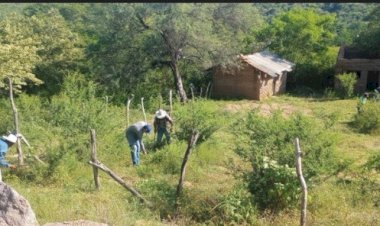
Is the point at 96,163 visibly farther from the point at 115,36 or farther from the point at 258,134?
the point at 115,36

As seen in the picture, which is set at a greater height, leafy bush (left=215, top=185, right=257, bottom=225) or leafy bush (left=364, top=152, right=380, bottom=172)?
leafy bush (left=364, top=152, right=380, bottom=172)

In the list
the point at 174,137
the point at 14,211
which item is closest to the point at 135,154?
the point at 174,137

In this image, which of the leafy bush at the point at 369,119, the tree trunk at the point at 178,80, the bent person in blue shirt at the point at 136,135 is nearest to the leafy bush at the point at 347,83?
the leafy bush at the point at 369,119

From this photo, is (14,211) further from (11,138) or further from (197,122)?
(197,122)

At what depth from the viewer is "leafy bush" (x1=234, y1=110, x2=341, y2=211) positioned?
691 cm

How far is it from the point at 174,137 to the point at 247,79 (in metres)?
10.8

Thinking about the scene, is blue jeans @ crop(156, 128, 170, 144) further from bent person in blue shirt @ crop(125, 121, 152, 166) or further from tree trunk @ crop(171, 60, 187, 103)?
tree trunk @ crop(171, 60, 187, 103)

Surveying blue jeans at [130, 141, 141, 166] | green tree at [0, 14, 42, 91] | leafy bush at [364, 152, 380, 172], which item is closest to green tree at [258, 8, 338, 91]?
green tree at [0, 14, 42, 91]

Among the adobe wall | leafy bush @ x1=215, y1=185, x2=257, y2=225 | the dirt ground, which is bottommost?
the dirt ground

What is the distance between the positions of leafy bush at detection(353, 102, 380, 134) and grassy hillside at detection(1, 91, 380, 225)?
128 inches

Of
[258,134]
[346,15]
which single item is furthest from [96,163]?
[346,15]

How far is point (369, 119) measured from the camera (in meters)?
14.8

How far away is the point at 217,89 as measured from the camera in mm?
21922

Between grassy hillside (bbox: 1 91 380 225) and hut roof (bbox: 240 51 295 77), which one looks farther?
hut roof (bbox: 240 51 295 77)
